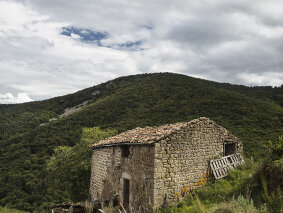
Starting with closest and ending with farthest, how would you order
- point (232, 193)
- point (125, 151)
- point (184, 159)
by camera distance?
point (232, 193)
point (184, 159)
point (125, 151)

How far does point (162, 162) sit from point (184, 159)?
45.4 inches

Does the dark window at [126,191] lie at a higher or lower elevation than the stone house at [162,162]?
lower

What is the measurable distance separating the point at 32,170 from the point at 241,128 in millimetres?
24255

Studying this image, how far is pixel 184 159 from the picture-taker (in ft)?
30.9

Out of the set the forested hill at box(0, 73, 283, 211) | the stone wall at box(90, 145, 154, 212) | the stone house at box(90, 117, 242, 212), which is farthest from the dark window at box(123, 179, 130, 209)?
the forested hill at box(0, 73, 283, 211)

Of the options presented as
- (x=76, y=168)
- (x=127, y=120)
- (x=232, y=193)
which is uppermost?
(x=127, y=120)

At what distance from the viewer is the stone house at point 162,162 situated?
8.65 meters

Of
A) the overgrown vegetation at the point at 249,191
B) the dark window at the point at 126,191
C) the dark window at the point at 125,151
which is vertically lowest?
the dark window at the point at 126,191

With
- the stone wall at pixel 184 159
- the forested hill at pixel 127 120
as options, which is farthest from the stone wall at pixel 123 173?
the forested hill at pixel 127 120

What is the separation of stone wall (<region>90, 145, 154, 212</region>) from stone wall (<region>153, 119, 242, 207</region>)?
35 centimetres

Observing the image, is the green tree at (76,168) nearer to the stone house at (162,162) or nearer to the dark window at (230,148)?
the stone house at (162,162)

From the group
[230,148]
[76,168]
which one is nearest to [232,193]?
[230,148]

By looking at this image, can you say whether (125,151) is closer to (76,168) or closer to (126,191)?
(126,191)

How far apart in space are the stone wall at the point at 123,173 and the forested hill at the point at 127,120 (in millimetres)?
10748
